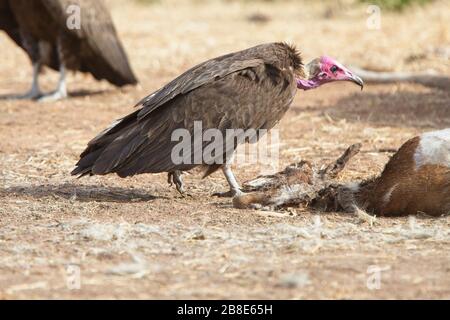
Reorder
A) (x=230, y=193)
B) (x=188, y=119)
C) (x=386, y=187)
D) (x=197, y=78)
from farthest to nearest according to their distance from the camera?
(x=230, y=193), (x=197, y=78), (x=188, y=119), (x=386, y=187)

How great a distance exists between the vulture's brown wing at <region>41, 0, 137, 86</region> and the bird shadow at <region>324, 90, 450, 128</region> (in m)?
2.50

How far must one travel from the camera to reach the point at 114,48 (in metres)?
10.9

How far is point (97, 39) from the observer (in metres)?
10.7

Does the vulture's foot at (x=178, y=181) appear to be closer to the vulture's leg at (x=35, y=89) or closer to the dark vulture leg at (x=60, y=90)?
the dark vulture leg at (x=60, y=90)

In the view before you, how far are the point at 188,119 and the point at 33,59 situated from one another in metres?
5.59

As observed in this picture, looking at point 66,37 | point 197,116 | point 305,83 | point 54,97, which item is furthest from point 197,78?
point 54,97

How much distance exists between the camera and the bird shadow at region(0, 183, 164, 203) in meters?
6.28

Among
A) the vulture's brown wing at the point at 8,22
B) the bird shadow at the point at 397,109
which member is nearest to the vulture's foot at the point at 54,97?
the vulture's brown wing at the point at 8,22

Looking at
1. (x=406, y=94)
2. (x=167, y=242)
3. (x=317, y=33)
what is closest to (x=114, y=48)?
(x=406, y=94)

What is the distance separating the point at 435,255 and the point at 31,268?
195 centimetres

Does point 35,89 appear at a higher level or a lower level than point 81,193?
higher

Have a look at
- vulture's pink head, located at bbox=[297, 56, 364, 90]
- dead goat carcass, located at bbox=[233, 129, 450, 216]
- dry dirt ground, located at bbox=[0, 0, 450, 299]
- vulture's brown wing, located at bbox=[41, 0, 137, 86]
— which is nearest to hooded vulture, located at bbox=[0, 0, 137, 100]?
vulture's brown wing, located at bbox=[41, 0, 137, 86]

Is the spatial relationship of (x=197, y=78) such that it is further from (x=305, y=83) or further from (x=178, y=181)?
(x=305, y=83)
